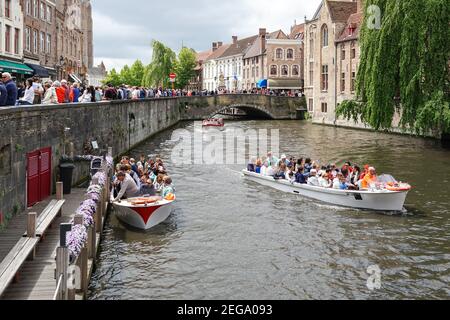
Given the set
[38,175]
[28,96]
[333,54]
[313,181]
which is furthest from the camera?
[333,54]

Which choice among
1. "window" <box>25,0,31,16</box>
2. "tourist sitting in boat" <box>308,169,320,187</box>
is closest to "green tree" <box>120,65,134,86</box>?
"window" <box>25,0,31,16</box>

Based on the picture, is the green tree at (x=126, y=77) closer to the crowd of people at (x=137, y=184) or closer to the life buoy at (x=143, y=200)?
the crowd of people at (x=137, y=184)

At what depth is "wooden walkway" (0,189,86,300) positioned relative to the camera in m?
8.32

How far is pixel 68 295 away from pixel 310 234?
26.6ft

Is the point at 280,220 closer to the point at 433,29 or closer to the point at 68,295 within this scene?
the point at 68,295

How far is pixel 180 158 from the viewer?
3006 cm

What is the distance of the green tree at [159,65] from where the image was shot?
82688 mm

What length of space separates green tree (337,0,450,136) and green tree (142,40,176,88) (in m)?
54.2

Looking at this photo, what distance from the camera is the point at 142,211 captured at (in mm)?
14438

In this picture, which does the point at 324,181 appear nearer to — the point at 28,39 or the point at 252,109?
the point at 28,39

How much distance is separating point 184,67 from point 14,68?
6650 cm

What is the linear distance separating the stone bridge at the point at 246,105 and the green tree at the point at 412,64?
32.2 metres
